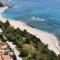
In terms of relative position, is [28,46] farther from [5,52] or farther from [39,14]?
[39,14]

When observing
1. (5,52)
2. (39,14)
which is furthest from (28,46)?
(39,14)

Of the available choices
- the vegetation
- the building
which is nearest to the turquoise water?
the vegetation

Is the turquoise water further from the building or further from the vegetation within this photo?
the building

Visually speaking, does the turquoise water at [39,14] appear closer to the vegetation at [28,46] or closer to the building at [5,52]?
the vegetation at [28,46]

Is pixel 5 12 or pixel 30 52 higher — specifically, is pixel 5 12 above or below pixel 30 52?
below

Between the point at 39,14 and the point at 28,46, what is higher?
the point at 28,46

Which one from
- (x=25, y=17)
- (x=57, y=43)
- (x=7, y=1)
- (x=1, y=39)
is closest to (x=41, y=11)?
(x=25, y=17)

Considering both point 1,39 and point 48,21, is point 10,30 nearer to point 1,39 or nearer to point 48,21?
point 1,39
